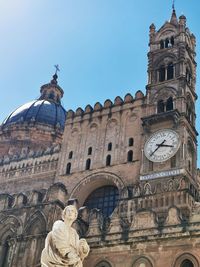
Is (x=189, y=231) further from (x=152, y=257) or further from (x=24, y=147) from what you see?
(x=24, y=147)

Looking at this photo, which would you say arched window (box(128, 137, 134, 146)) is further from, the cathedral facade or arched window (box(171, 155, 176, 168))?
arched window (box(171, 155, 176, 168))

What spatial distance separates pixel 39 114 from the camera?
51438mm

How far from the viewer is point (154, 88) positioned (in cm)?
3253

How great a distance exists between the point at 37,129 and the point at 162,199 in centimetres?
2597

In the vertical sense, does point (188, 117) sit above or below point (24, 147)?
below

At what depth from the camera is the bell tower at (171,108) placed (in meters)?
28.2

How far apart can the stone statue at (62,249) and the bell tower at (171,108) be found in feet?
51.6

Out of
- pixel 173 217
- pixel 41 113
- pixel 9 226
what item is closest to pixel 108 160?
pixel 9 226

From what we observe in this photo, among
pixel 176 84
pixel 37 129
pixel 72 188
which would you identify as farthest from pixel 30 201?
pixel 37 129

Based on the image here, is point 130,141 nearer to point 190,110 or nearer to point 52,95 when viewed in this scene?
point 190,110

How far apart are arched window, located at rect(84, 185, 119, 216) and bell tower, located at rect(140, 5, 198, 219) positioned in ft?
11.5

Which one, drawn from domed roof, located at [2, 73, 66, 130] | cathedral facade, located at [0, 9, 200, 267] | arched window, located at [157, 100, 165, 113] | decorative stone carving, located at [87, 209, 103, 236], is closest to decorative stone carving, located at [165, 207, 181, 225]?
cathedral facade, located at [0, 9, 200, 267]

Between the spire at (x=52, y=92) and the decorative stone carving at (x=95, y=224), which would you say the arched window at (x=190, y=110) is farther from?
the spire at (x=52, y=92)

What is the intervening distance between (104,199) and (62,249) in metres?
21.6
